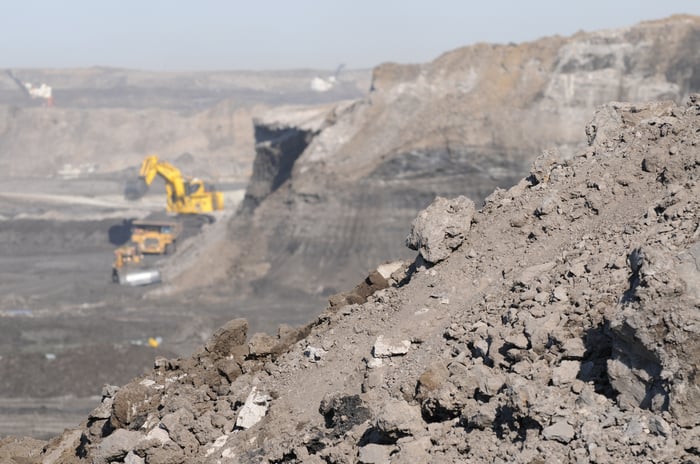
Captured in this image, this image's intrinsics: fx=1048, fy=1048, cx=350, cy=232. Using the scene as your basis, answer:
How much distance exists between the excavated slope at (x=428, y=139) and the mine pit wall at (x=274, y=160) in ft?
6.16

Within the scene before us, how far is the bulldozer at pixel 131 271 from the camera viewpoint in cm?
3878

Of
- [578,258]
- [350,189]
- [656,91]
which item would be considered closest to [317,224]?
[350,189]

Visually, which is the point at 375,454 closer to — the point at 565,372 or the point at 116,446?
the point at 565,372

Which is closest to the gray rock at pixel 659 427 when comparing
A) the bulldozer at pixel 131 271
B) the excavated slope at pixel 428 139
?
the excavated slope at pixel 428 139

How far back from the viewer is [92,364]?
2436 cm

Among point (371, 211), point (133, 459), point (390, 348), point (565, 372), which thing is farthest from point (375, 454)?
point (371, 211)

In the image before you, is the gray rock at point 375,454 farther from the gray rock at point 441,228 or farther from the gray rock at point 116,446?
the gray rock at point 441,228

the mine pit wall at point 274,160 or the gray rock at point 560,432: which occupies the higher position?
the gray rock at point 560,432

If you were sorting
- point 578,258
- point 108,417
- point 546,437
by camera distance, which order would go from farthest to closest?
point 108,417, point 578,258, point 546,437

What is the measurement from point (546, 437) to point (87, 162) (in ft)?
287

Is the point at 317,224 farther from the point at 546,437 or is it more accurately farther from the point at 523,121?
the point at 546,437

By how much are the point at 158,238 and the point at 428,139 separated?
13824mm

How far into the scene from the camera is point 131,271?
39.4 meters

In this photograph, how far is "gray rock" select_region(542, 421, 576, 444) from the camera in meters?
5.59
